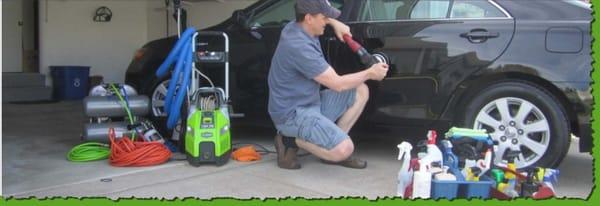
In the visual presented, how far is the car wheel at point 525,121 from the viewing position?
13.0 ft

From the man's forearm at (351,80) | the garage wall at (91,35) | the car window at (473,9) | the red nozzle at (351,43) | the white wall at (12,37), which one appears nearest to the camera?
the man's forearm at (351,80)

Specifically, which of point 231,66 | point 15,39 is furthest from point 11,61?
point 231,66

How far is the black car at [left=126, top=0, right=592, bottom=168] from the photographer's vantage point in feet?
13.0

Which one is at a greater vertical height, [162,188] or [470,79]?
[470,79]

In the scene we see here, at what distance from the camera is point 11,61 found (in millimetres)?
9180

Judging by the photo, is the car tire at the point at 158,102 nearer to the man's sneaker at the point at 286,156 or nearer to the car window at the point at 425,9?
the man's sneaker at the point at 286,156

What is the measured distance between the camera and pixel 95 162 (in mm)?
4527

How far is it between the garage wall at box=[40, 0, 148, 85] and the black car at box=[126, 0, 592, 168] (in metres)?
5.94

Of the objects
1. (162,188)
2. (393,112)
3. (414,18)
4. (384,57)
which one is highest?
(414,18)

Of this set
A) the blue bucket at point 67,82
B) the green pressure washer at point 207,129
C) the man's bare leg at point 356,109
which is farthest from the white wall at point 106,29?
A: the man's bare leg at point 356,109

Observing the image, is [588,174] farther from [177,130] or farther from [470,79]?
[177,130]

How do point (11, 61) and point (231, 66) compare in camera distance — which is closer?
point (231, 66)

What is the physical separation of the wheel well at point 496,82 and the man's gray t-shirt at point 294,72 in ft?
3.07

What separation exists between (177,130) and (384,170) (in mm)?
1693
